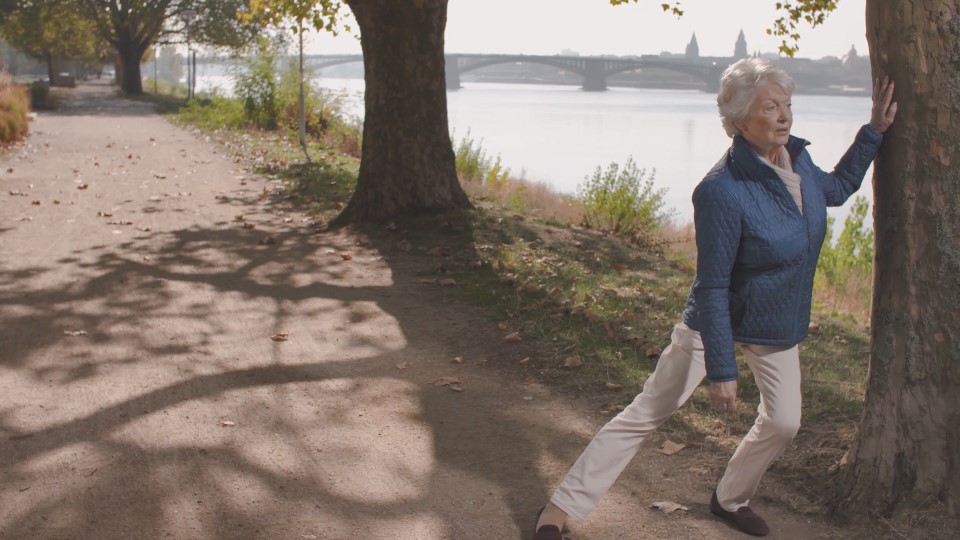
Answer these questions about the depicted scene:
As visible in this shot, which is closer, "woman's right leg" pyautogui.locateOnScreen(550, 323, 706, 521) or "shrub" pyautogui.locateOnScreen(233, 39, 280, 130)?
"woman's right leg" pyautogui.locateOnScreen(550, 323, 706, 521)

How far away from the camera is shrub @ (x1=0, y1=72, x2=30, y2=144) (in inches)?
821

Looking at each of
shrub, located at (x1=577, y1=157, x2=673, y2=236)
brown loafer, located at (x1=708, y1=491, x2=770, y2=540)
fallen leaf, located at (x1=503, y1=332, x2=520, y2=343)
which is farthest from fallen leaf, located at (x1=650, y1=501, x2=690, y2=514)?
shrub, located at (x1=577, y1=157, x2=673, y2=236)

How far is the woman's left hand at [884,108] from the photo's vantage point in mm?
3824

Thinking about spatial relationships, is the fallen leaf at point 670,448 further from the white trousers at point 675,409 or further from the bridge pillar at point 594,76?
the bridge pillar at point 594,76

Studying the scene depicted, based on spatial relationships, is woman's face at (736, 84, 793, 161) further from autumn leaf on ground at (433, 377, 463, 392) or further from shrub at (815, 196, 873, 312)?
shrub at (815, 196, 873, 312)

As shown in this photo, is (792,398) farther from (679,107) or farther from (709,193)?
(679,107)

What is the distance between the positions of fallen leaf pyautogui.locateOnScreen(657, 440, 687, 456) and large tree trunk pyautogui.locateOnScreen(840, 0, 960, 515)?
1.09 m

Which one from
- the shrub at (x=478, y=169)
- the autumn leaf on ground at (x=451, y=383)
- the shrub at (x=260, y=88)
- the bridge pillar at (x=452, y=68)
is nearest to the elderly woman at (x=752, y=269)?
the autumn leaf on ground at (x=451, y=383)

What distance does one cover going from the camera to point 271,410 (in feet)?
18.4

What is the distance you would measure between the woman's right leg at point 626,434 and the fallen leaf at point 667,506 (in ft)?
2.13

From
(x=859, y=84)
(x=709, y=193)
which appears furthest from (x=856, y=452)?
(x=859, y=84)

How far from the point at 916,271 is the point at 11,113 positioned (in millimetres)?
22342

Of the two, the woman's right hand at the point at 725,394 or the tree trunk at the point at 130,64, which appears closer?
the woman's right hand at the point at 725,394

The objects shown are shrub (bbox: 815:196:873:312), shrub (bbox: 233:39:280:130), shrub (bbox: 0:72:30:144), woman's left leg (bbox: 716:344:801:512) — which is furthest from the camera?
shrub (bbox: 233:39:280:130)
